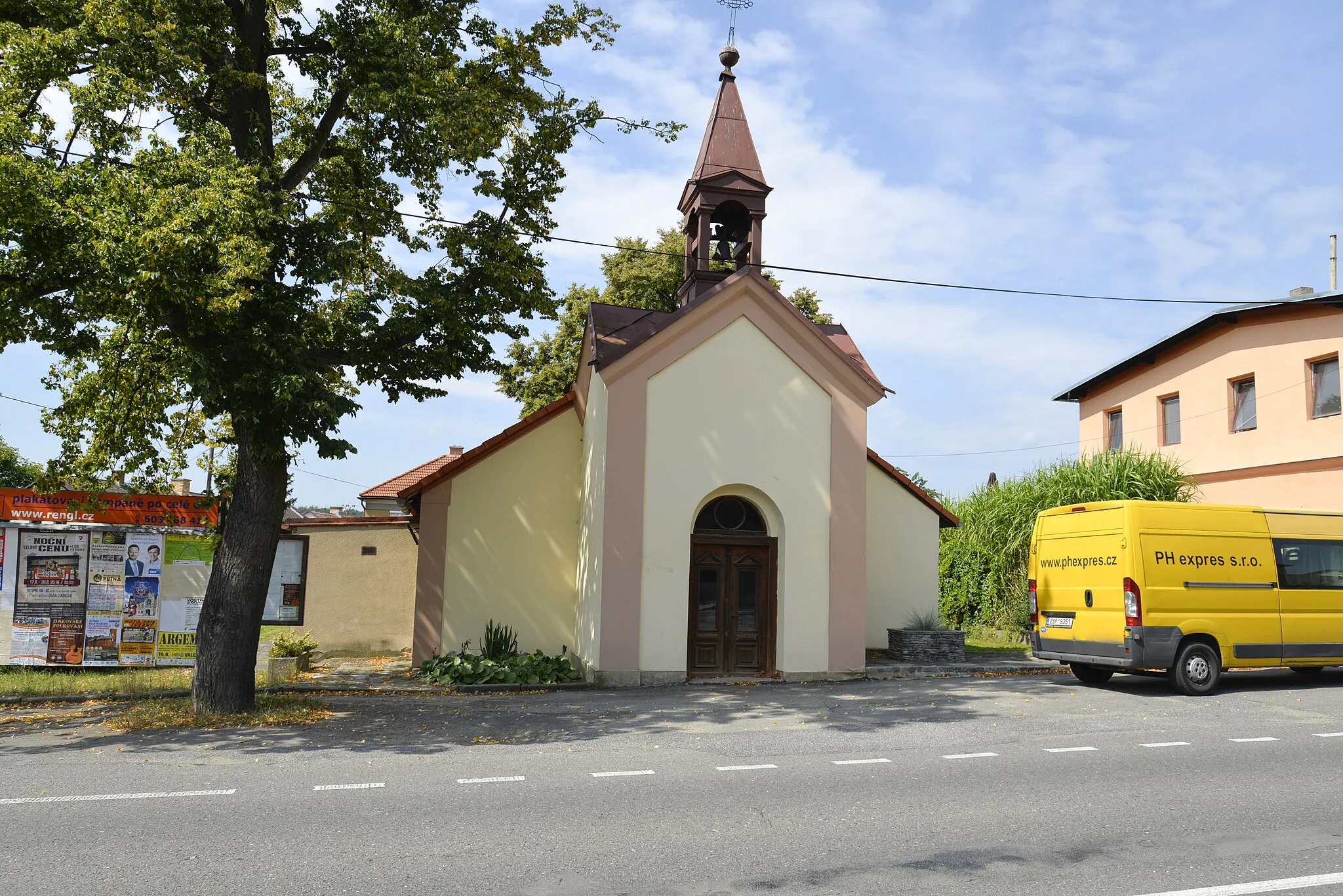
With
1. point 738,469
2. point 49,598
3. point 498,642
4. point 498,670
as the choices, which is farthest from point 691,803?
point 49,598

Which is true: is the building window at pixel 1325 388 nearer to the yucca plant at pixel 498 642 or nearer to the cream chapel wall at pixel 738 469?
the cream chapel wall at pixel 738 469

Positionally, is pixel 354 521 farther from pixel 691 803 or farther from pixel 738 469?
pixel 691 803

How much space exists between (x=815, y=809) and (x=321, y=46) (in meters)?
11.0

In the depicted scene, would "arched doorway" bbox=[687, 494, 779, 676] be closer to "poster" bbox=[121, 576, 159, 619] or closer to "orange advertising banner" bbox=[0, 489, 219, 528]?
"orange advertising banner" bbox=[0, 489, 219, 528]

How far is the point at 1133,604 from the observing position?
11.8 m

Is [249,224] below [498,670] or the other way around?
the other way around

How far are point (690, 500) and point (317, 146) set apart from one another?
7.26 metres

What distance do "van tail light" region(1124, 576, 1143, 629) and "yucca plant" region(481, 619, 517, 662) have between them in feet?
29.8

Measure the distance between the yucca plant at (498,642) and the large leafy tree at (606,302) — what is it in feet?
37.6

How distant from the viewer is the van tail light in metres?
11.7

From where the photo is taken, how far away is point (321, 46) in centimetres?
1188

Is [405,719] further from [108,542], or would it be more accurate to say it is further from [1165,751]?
[1165,751]

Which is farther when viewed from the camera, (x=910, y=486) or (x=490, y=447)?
(x=910, y=486)

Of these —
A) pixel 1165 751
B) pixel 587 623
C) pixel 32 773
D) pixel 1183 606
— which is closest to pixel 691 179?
pixel 587 623
